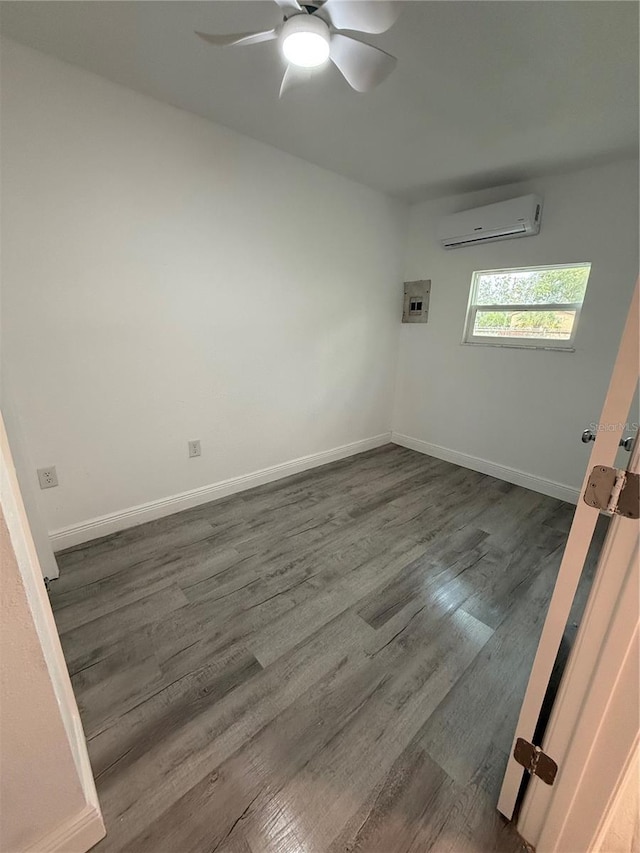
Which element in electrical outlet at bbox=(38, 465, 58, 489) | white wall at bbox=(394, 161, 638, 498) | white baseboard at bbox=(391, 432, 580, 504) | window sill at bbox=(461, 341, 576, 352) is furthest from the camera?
white baseboard at bbox=(391, 432, 580, 504)

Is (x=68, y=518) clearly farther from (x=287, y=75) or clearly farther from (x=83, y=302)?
(x=287, y=75)

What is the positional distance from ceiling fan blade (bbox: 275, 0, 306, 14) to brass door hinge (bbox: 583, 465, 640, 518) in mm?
1714

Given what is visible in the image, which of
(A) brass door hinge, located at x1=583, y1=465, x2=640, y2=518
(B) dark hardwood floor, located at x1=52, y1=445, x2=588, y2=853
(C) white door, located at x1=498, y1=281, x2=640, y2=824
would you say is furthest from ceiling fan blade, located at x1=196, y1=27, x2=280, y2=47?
(B) dark hardwood floor, located at x1=52, y1=445, x2=588, y2=853

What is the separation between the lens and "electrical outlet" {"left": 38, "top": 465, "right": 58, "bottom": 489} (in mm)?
1958

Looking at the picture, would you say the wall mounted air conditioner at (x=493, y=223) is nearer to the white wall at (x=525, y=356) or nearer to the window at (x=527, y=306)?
the white wall at (x=525, y=356)

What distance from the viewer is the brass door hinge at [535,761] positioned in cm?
86

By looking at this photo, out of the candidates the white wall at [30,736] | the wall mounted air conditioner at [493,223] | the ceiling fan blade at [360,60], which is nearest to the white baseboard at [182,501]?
the white wall at [30,736]

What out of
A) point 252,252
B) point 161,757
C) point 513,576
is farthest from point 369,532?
point 252,252

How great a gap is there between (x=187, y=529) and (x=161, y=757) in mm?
1319

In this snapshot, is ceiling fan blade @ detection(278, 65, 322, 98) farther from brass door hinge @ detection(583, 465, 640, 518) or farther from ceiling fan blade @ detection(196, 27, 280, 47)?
brass door hinge @ detection(583, 465, 640, 518)

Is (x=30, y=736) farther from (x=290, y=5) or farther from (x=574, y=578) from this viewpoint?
(x=290, y=5)

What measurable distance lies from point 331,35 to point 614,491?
179cm

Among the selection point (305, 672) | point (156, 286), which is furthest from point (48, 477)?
point (305, 672)

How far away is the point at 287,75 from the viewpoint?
1.45m
